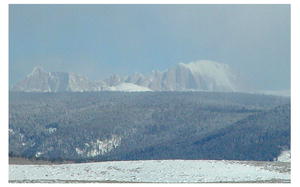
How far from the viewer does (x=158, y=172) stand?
220ft

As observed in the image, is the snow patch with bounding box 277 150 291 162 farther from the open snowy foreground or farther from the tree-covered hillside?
the open snowy foreground

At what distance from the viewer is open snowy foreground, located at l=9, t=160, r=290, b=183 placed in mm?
62125

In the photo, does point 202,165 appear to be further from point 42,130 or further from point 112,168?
point 42,130

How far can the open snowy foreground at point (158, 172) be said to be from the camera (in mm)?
62125

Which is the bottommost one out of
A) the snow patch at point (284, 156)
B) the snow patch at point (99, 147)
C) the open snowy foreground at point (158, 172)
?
the snow patch at point (99, 147)

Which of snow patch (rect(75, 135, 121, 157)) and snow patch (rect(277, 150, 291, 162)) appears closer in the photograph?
snow patch (rect(277, 150, 291, 162))

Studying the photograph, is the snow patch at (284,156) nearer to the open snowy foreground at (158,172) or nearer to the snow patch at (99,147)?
the open snowy foreground at (158,172)

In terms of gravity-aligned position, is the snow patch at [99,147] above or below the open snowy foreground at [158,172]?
below

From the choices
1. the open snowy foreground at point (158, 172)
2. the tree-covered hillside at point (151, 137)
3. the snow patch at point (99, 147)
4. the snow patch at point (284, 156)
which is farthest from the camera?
the snow patch at point (99, 147)

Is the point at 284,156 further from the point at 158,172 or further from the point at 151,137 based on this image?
the point at 151,137

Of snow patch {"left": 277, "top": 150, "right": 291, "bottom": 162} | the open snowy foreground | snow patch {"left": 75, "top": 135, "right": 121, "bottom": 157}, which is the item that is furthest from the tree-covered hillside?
the open snowy foreground

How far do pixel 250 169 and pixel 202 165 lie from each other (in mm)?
4180

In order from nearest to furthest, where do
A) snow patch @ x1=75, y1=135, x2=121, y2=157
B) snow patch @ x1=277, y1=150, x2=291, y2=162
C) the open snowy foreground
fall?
the open snowy foreground
snow patch @ x1=277, y1=150, x2=291, y2=162
snow patch @ x1=75, y1=135, x2=121, y2=157

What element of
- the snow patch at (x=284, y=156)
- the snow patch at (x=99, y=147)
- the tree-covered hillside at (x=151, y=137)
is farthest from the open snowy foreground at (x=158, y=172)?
the snow patch at (x=99, y=147)
